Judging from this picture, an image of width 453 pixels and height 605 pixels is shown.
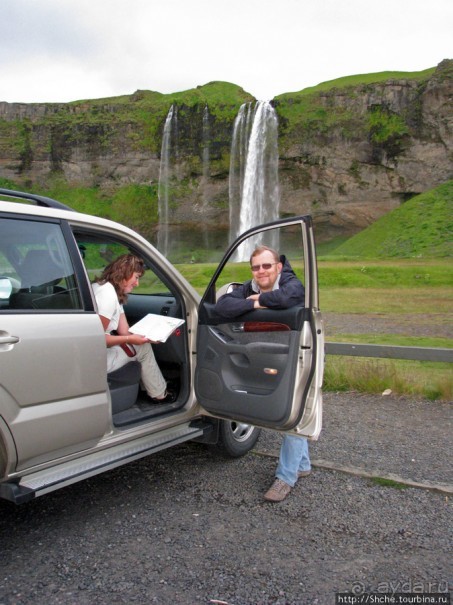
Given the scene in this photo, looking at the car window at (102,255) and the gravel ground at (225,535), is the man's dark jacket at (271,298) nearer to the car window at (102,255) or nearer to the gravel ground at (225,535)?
the car window at (102,255)

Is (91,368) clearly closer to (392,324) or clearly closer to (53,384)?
(53,384)

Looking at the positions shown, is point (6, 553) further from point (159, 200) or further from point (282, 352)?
point (159, 200)

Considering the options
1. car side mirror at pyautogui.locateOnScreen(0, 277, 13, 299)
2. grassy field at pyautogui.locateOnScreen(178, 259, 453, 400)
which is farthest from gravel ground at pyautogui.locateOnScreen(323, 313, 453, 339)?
car side mirror at pyautogui.locateOnScreen(0, 277, 13, 299)

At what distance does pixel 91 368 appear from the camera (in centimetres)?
336

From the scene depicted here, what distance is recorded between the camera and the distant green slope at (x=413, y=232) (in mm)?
41344

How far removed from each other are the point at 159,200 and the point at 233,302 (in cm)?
5589

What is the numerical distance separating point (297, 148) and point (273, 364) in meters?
51.5

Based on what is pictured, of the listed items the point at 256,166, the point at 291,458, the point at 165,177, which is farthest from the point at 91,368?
the point at 165,177

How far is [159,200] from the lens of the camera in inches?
Answer: 2287

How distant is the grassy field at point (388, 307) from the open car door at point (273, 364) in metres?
3.72

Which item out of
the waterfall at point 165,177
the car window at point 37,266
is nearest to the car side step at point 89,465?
the car window at point 37,266

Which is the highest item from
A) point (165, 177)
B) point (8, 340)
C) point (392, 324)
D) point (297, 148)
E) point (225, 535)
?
point (297, 148)

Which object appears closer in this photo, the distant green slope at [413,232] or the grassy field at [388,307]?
the grassy field at [388,307]

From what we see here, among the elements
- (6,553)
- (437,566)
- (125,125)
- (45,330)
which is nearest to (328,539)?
(437,566)
